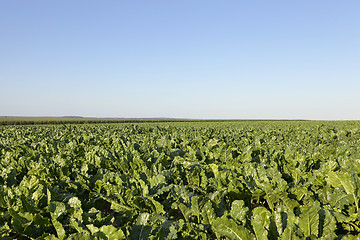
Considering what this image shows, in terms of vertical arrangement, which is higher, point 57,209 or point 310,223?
point 310,223

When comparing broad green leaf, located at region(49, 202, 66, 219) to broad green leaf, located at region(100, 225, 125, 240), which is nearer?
broad green leaf, located at region(100, 225, 125, 240)

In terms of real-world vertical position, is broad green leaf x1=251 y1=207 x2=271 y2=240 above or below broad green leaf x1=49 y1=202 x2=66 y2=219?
above

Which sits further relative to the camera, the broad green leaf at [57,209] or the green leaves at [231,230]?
the broad green leaf at [57,209]

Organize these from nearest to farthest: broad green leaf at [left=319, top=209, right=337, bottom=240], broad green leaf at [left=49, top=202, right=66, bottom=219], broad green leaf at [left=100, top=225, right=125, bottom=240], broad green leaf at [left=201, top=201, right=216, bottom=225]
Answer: broad green leaf at [left=100, top=225, right=125, bottom=240] < broad green leaf at [left=319, top=209, right=337, bottom=240] < broad green leaf at [left=201, top=201, right=216, bottom=225] < broad green leaf at [left=49, top=202, right=66, bottom=219]

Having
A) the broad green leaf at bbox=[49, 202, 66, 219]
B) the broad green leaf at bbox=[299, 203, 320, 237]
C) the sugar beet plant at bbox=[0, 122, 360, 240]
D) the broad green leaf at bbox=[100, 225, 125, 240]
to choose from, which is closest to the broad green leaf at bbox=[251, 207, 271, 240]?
the sugar beet plant at bbox=[0, 122, 360, 240]

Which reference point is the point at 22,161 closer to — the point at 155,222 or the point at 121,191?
the point at 121,191

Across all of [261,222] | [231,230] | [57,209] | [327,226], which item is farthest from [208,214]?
[57,209]

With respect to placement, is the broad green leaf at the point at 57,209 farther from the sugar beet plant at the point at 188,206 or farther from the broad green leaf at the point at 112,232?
the broad green leaf at the point at 112,232

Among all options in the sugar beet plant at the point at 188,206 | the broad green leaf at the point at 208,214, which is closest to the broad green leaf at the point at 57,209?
the sugar beet plant at the point at 188,206

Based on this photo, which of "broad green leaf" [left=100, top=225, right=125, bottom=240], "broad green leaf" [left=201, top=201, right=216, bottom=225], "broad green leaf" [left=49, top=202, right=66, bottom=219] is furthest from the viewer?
"broad green leaf" [left=49, top=202, right=66, bottom=219]

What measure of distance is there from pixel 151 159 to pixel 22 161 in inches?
99.6

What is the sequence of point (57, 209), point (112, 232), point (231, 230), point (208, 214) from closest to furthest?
1. point (112, 232)
2. point (231, 230)
3. point (208, 214)
4. point (57, 209)

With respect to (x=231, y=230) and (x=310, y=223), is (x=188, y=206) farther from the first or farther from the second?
(x=310, y=223)

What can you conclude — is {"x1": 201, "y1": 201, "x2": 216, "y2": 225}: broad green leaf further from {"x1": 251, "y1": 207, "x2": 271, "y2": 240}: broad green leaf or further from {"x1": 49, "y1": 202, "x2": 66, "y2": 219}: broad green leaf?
{"x1": 49, "y1": 202, "x2": 66, "y2": 219}: broad green leaf
